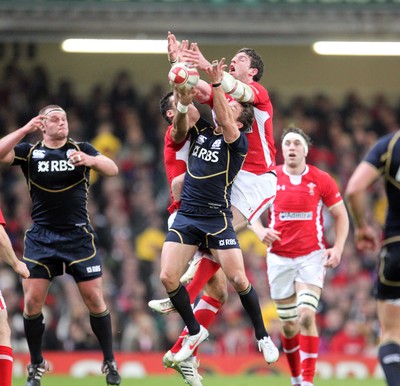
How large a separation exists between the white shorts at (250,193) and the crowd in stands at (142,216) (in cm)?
665

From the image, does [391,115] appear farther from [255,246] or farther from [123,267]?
[123,267]

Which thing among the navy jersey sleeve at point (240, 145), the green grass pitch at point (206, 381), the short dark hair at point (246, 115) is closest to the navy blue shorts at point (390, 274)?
the navy jersey sleeve at point (240, 145)

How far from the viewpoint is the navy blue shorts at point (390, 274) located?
25.1ft

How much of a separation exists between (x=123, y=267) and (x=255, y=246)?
236 cm

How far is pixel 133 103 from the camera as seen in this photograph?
69.3 ft

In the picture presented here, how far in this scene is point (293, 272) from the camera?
38.3 ft

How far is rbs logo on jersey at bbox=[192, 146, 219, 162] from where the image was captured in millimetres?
10008

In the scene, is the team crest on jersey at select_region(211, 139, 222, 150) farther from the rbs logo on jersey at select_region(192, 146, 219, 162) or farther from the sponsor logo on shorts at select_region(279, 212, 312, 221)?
the sponsor logo on shorts at select_region(279, 212, 312, 221)

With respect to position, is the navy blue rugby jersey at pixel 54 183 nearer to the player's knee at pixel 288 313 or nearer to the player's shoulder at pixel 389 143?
the player's knee at pixel 288 313

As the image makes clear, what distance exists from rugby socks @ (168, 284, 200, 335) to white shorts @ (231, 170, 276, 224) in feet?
3.74

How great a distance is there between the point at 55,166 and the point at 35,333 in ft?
5.40

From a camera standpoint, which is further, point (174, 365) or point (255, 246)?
point (255, 246)

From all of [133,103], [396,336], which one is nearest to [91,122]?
[133,103]

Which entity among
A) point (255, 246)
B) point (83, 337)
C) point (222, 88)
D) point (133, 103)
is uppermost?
point (133, 103)
